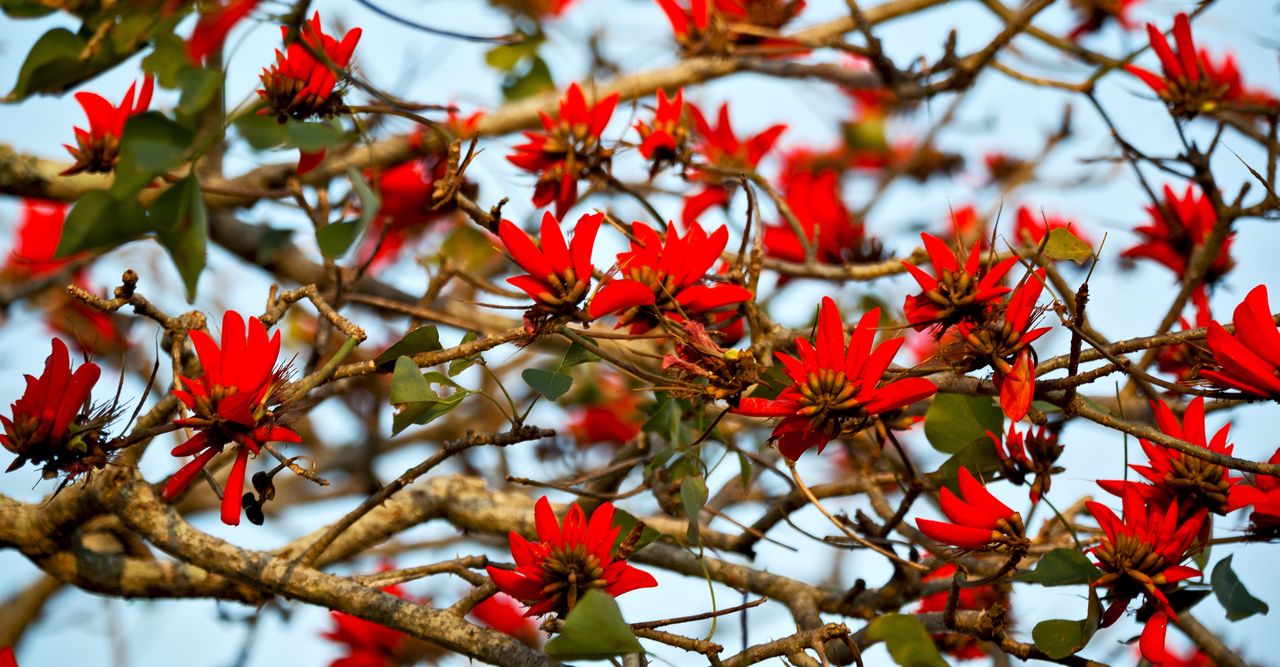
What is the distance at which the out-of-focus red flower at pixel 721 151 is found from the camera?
62.7 inches

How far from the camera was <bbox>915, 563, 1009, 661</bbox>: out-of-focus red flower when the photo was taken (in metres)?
1.21

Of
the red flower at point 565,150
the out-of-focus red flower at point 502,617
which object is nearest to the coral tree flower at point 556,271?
the red flower at point 565,150

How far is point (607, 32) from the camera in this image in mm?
2375

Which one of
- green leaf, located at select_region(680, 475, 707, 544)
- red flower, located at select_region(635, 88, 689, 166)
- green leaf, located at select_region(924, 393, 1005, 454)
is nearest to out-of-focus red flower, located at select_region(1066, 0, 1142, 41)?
red flower, located at select_region(635, 88, 689, 166)

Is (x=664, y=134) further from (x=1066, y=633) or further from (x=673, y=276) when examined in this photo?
(x=1066, y=633)

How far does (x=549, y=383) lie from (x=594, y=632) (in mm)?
236

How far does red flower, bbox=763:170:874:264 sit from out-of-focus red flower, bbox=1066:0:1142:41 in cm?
100

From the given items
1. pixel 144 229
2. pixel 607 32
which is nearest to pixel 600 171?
pixel 144 229

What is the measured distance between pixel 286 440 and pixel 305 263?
102 cm

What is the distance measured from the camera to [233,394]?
86cm

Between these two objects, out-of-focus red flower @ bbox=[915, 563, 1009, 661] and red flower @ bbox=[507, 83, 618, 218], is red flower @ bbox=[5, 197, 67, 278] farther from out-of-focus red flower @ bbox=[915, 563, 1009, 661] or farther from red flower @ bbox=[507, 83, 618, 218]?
out-of-focus red flower @ bbox=[915, 563, 1009, 661]

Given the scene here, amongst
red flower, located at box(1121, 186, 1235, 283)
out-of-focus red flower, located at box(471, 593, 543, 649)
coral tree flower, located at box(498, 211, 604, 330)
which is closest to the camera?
coral tree flower, located at box(498, 211, 604, 330)

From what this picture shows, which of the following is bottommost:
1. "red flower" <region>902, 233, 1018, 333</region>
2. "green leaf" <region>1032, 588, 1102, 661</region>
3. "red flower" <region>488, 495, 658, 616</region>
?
"green leaf" <region>1032, 588, 1102, 661</region>

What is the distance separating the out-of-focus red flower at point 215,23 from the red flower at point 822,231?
97 centimetres
